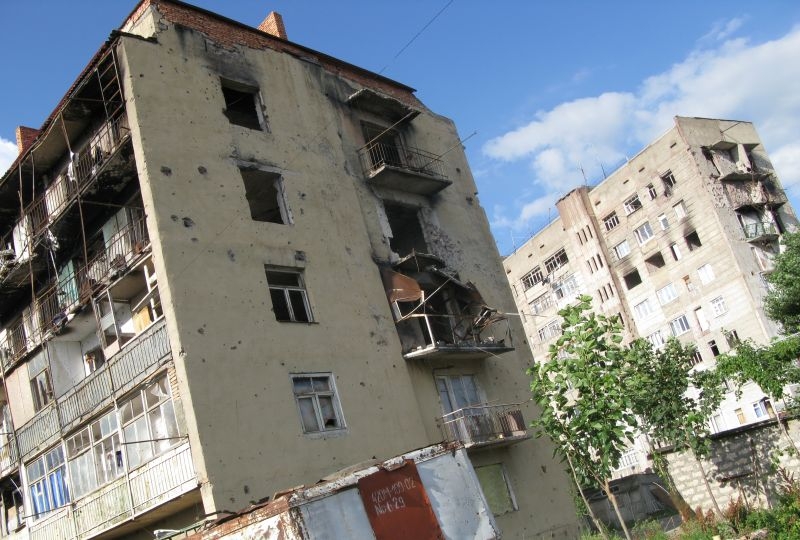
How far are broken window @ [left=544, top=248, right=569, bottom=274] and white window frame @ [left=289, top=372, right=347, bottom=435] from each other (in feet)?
136

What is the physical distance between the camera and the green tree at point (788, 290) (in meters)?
37.0

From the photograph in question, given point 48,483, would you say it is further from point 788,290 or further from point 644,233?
point 644,233

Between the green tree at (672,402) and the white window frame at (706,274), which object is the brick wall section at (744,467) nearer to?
the green tree at (672,402)

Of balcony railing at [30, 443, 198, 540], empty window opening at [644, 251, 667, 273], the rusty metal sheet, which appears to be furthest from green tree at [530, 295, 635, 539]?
empty window opening at [644, 251, 667, 273]

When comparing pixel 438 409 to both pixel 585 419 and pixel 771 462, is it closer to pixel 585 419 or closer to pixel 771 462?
pixel 585 419

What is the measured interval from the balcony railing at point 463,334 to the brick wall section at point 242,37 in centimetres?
878

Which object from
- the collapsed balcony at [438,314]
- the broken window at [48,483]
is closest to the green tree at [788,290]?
the collapsed balcony at [438,314]

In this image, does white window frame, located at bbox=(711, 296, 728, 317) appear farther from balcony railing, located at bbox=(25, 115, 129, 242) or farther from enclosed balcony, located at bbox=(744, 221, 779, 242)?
balcony railing, located at bbox=(25, 115, 129, 242)

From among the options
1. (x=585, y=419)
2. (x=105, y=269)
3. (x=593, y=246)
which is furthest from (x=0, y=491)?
(x=593, y=246)

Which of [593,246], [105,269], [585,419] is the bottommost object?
[585,419]

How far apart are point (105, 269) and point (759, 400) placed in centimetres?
3720

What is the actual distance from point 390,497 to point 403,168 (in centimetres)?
1433

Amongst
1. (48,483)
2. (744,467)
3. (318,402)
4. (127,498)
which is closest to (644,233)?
(744,467)

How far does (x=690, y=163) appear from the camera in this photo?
155ft
